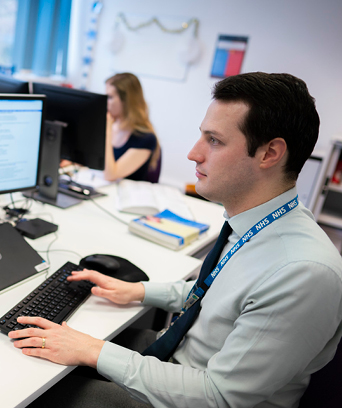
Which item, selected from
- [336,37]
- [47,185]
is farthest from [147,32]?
[47,185]

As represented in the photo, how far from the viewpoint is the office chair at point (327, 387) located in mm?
796

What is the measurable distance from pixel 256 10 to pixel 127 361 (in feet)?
12.8

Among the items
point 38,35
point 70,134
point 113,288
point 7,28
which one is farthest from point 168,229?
point 38,35

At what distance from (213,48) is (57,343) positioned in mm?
3885

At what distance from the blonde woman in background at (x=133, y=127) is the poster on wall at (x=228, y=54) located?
1.90 m

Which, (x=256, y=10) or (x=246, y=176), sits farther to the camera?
(x=256, y=10)

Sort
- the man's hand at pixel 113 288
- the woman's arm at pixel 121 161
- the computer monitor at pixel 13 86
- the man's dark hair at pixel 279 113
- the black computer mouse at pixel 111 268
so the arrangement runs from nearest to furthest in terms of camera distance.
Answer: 1. the man's dark hair at pixel 279 113
2. the man's hand at pixel 113 288
3. the black computer mouse at pixel 111 268
4. the computer monitor at pixel 13 86
5. the woman's arm at pixel 121 161

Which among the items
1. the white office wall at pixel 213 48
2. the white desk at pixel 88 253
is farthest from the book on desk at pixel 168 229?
the white office wall at pixel 213 48

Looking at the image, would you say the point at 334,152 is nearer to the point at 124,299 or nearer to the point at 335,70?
the point at 335,70

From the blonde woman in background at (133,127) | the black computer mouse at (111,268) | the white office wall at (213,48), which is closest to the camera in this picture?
the black computer mouse at (111,268)

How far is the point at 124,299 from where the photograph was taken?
3.55 ft

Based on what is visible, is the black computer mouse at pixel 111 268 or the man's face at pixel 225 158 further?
the black computer mouse at pixel 111 268

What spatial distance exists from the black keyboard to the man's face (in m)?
0.47

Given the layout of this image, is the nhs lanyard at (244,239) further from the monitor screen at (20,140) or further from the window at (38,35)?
the window at (38,35)
